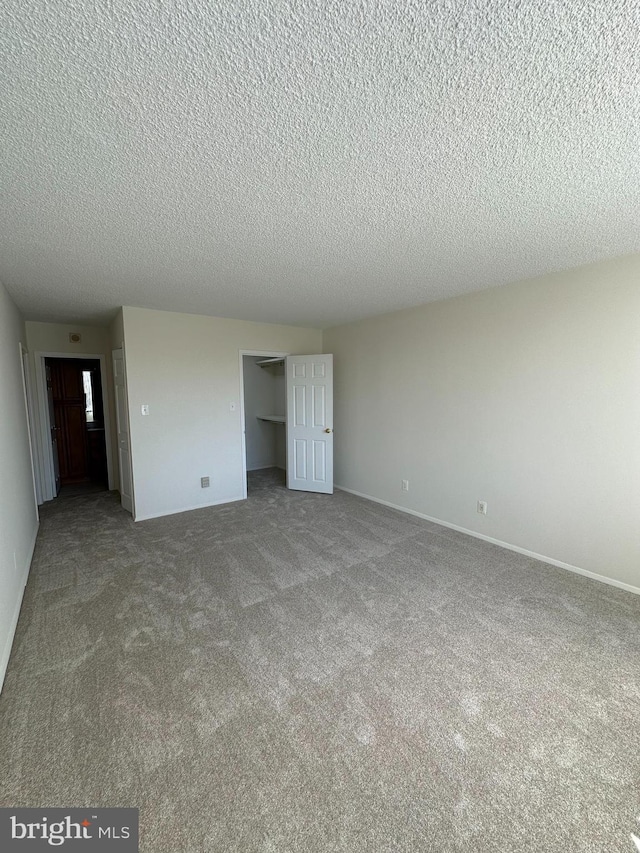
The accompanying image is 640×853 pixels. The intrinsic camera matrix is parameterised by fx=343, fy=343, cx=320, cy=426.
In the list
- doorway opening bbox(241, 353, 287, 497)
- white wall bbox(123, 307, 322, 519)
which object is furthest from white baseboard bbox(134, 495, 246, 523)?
doorway opening bbox(241, 353, 287, 497)

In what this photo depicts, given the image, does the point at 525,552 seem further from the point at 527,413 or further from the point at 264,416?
the point at 264,416

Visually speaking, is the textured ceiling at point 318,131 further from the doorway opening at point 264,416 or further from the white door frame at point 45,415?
the doorway opening at point 264,416

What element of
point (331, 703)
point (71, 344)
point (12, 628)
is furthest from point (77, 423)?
point (331, 703)

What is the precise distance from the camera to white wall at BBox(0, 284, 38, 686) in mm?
2123

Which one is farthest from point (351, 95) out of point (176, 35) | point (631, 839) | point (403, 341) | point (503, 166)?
point (403, 341)

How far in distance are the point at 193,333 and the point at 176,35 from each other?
369 centimetres

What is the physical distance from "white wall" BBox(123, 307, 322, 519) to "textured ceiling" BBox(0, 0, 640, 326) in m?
1.58

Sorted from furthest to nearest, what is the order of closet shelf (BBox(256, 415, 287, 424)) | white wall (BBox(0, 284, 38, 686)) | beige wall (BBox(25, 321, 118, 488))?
closet shelf (BBox(256, 415, 287, 424)), beige wall (BBox(25, 321, 118, 488)), white wall (BBox(0, 284, 38, 686))

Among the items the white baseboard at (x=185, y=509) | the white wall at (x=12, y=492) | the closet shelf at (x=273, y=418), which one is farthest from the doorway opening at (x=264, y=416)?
the white wall at (x=12, y=492)

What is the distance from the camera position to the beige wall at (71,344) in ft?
15.6

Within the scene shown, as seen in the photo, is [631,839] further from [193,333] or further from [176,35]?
[193,333]

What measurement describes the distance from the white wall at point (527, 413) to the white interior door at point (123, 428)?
127 inches

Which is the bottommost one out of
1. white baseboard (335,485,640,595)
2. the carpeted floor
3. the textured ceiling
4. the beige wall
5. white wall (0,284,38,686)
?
the carpeted floor

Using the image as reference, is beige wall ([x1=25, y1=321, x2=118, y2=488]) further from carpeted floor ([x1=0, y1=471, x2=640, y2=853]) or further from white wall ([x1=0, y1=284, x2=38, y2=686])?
carpeted floor ([x1=0, y1=471, x2=640, y2=853])
